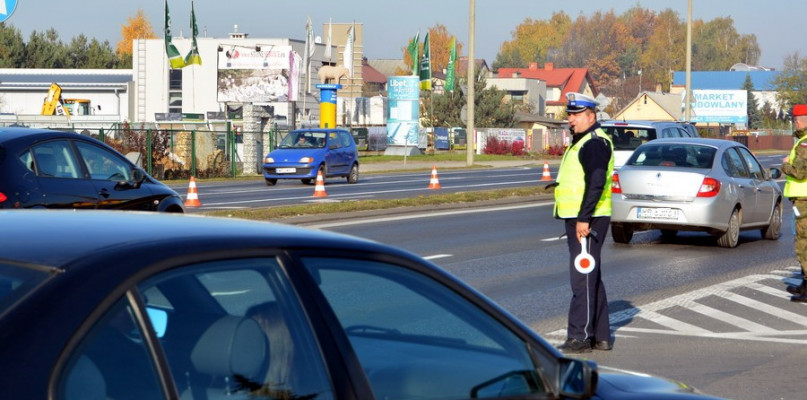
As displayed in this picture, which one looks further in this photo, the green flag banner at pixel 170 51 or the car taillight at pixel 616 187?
the green flag banner at pixel 170 51

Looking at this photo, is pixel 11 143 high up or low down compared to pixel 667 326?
up

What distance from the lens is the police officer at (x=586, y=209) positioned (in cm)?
894

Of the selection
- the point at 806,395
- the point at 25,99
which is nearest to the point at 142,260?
the point at 806,395

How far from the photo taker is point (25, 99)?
94.1m

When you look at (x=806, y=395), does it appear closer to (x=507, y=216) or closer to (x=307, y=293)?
(x=307, y=293)

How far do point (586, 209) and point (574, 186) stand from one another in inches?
8.3

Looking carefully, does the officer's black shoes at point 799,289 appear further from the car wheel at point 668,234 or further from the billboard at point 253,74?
the billboard at point 253,74

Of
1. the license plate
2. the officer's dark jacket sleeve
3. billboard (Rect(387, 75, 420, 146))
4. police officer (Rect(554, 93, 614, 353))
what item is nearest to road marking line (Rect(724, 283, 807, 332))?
police officer (Rect(554, 93, 614, 353))

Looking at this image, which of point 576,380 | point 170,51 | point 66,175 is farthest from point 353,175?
point 576,380

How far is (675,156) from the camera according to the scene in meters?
17.2

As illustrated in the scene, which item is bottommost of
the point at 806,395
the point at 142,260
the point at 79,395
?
the point at 806,395

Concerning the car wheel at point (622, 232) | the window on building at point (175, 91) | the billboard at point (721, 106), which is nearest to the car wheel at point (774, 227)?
the car wheel at point (622, 232)

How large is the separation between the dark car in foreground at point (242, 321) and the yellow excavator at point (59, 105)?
48183mm

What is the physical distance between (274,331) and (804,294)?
9610 millimetres
